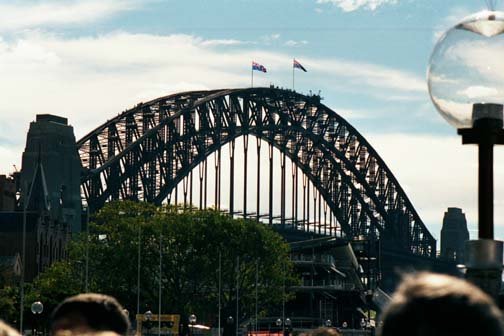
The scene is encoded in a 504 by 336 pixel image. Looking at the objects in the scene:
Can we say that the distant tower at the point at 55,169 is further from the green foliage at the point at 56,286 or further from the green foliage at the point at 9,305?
the green foliage at the point at 9,305

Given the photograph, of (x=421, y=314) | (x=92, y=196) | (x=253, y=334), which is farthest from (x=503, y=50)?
(x=92, y=196)

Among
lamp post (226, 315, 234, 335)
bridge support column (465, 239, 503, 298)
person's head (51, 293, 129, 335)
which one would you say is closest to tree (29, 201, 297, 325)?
lamp post (226, 315, 234, 335)

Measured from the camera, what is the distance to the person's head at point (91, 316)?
711cm

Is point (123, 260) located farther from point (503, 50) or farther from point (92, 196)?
point (503, 50)

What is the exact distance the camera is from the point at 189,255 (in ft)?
488

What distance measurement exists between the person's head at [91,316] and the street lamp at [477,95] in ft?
14.8

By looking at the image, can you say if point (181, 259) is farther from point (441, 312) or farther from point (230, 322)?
point (441, 312)

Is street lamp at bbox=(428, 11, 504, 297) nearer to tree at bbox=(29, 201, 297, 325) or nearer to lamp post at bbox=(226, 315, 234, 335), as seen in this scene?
tree at bbox=(29, 201, 297, 325)

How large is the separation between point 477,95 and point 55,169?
6572 inches

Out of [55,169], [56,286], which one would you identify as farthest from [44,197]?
[56,286]

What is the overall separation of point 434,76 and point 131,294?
135 metres

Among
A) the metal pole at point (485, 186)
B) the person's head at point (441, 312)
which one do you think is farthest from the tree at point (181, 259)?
the person's head at point (441, 312)

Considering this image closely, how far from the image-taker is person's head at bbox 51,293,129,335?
7109 millimetres

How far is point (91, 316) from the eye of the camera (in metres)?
7.23
